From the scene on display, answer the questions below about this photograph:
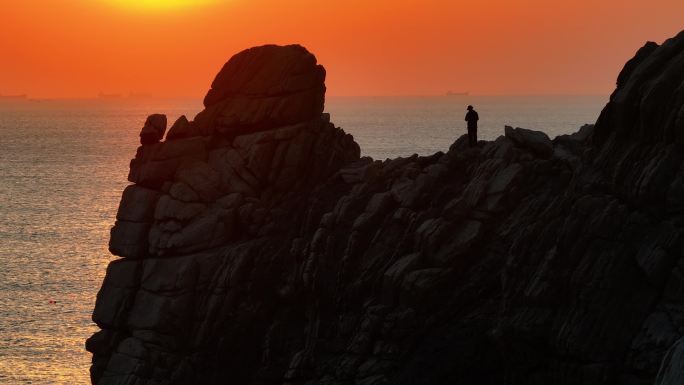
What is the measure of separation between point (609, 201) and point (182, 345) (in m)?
24.2

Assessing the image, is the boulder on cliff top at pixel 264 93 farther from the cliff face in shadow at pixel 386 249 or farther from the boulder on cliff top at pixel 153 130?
the boulder on cliff top at pixel 153 130

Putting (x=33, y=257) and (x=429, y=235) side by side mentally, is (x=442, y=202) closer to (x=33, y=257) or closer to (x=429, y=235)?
(x=429, y=235)

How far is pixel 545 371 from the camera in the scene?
144ft

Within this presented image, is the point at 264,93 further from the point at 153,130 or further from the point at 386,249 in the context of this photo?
the point at 386,249

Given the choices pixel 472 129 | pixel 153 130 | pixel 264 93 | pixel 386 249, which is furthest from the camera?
pixel 264 93

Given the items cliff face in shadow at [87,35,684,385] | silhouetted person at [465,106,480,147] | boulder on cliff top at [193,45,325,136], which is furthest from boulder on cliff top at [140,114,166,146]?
silhouetted person at [465,106,480,147]

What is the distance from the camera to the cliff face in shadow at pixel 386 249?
42.7 m

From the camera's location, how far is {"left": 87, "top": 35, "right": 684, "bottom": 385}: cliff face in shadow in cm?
4269

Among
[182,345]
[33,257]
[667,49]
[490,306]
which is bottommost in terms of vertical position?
[33,257]

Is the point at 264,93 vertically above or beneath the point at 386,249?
above

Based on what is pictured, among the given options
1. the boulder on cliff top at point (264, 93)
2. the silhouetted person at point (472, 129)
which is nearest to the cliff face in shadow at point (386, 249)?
the boulder on cliff top at point (264, 93)

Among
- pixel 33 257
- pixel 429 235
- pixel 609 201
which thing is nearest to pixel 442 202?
pixel 429 235

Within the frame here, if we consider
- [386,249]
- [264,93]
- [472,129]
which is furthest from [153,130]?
[472,129]

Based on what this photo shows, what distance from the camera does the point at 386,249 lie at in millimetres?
55156
